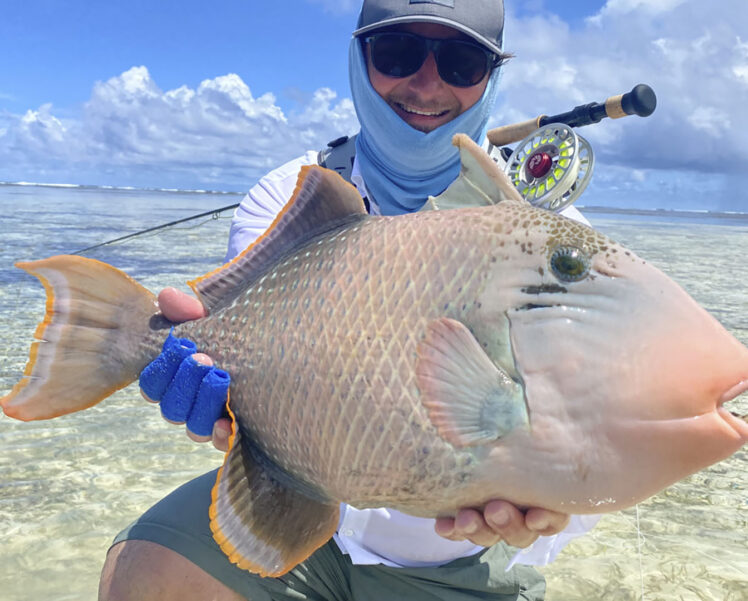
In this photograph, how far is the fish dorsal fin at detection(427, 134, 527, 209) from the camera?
1639 mm

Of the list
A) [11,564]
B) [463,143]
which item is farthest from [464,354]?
[11,564]

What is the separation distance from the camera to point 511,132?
3.55 meters

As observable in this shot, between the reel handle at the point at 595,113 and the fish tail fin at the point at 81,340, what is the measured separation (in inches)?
93.3

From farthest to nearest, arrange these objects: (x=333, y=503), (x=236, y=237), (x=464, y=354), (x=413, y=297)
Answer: (x=236, y=237), (x=333, y=503), (x=413, y=297), (x=464, y=354)

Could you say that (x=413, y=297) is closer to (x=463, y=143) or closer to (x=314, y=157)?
(x=463, y=143)

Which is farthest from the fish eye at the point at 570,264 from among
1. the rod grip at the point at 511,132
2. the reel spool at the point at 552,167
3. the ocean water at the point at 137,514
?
the rod grip at the point at 511,132

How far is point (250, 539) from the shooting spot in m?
1.70

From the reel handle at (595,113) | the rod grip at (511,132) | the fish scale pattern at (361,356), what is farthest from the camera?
the rod grip at (511,132)

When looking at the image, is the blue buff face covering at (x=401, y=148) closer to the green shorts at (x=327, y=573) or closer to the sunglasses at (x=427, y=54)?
the sunglasses at (x=427, y=54)

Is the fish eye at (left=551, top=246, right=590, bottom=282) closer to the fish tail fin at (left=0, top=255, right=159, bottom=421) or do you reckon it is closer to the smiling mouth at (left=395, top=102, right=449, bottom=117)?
the fish tail fin at (left=0, top=255, right=159, bottom=421)

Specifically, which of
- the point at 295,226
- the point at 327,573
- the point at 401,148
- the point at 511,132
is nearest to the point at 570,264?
the point at 295,226

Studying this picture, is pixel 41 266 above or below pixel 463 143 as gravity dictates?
below

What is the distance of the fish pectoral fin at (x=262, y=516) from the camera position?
1.69m

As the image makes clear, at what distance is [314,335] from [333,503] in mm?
514
